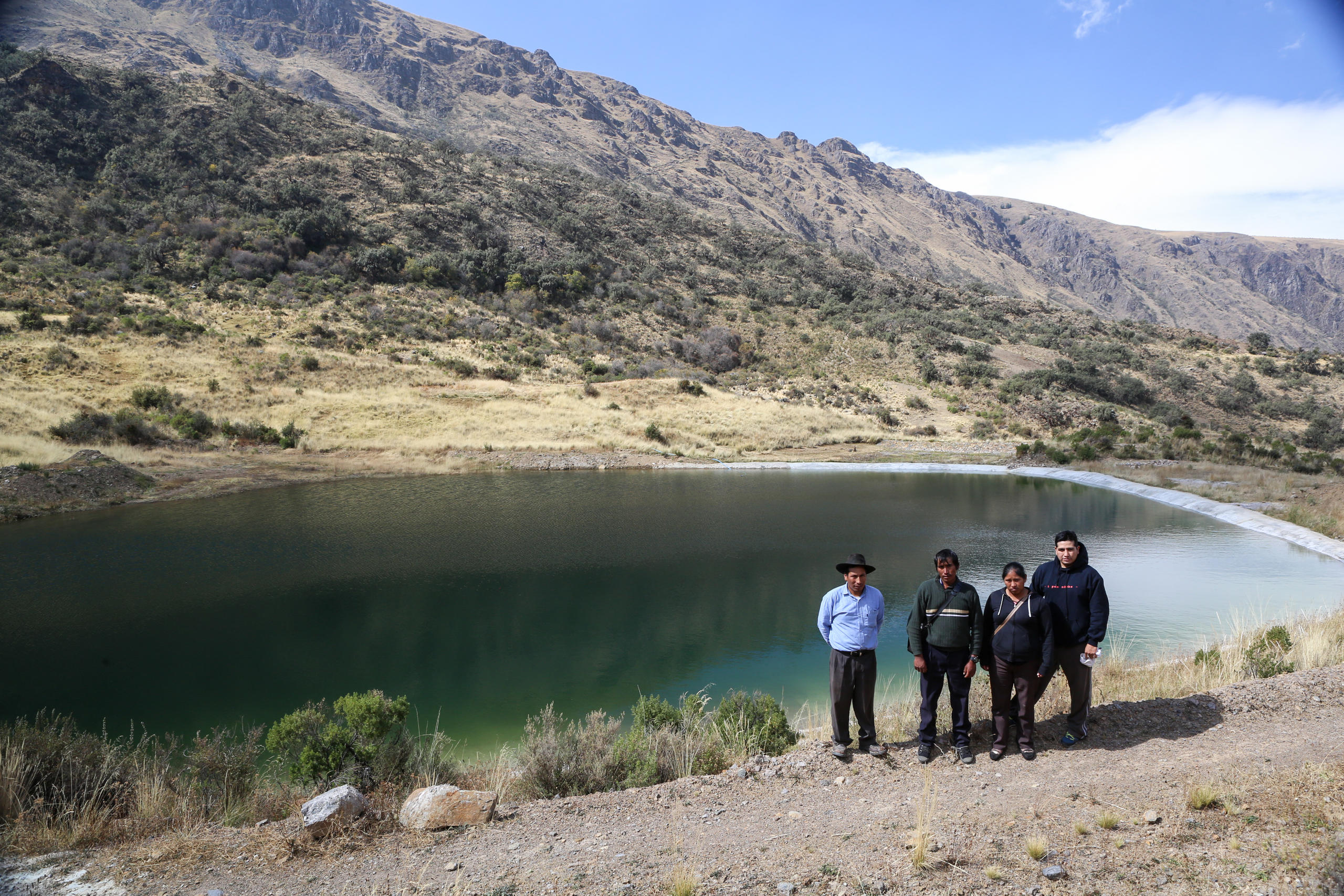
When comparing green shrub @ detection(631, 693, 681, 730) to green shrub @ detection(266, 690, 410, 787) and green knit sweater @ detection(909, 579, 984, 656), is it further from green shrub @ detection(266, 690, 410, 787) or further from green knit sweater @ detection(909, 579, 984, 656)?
green knit sweater @ detection(909, 579, 984, 656)

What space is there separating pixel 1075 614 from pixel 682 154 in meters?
144

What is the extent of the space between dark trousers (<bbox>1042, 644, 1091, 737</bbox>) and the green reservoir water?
3621 millimetres

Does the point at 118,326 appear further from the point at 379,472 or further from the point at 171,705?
the point at 171,705

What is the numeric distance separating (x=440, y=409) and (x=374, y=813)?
3327 cm

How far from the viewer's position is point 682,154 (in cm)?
13725

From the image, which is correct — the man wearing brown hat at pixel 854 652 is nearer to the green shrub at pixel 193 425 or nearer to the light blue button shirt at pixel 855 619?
the light blue button shirt at pixel 855 619

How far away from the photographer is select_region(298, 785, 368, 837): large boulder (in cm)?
473

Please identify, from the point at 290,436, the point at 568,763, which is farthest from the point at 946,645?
the point at 290,436

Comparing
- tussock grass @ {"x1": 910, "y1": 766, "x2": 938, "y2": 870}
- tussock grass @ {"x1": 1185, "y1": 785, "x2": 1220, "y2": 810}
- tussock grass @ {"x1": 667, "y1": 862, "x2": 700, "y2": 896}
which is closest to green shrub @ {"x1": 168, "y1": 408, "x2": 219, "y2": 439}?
tussock grass @ {"x1": 667, "y1": 862, "x2": 700, "y2": 896}

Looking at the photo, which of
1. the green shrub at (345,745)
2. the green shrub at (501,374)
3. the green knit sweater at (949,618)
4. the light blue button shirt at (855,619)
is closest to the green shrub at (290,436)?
the green shrub at (501,374)

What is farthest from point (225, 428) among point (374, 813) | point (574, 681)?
point (374, 813)

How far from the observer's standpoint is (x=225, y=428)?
30250mm

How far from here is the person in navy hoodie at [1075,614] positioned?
5488 millimetres

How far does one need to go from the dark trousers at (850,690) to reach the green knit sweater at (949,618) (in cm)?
42
